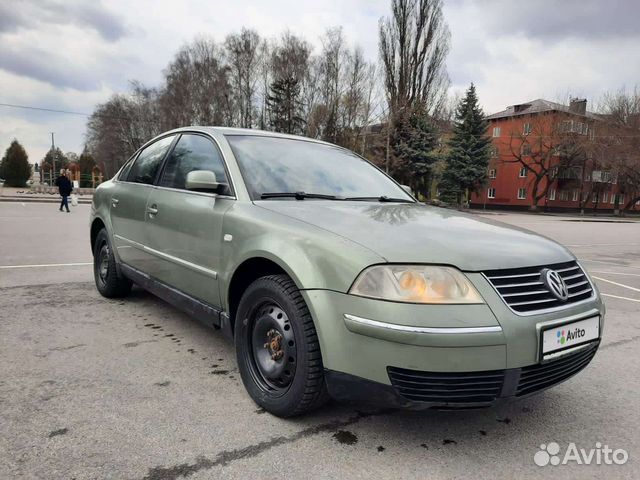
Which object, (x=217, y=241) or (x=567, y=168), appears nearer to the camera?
(x=217, y=241)

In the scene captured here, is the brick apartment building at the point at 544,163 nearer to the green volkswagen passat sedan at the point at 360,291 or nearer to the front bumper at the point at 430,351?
the green volkswagen passat sedan at the point at 360,291

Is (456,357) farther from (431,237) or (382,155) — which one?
(382,155)

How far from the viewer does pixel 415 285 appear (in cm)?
182

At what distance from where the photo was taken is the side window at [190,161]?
297 cm

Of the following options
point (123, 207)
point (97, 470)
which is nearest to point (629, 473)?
point (97, 470)

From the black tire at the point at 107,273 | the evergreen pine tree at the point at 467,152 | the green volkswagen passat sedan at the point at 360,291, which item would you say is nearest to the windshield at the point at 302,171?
the green volkswagen passat sedan at the point at 360,291

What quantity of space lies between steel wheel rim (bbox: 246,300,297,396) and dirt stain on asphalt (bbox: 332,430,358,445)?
320mm

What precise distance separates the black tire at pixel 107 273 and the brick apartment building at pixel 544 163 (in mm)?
40280

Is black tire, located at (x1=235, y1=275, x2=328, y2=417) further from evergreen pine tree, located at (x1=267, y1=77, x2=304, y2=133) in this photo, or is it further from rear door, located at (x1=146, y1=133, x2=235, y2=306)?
evergreen pine tree, located at (x1=267, y1=77, x2=304, y2=133)

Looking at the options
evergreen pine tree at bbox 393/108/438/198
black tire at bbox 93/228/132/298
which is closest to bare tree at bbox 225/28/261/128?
evergreen pine tree at bbox 393/108/438/198

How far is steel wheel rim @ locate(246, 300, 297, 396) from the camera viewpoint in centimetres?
217

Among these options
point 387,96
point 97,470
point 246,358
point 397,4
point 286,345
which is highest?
point 397,4

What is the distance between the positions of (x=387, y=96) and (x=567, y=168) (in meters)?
23.0

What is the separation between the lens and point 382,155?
3238cm
